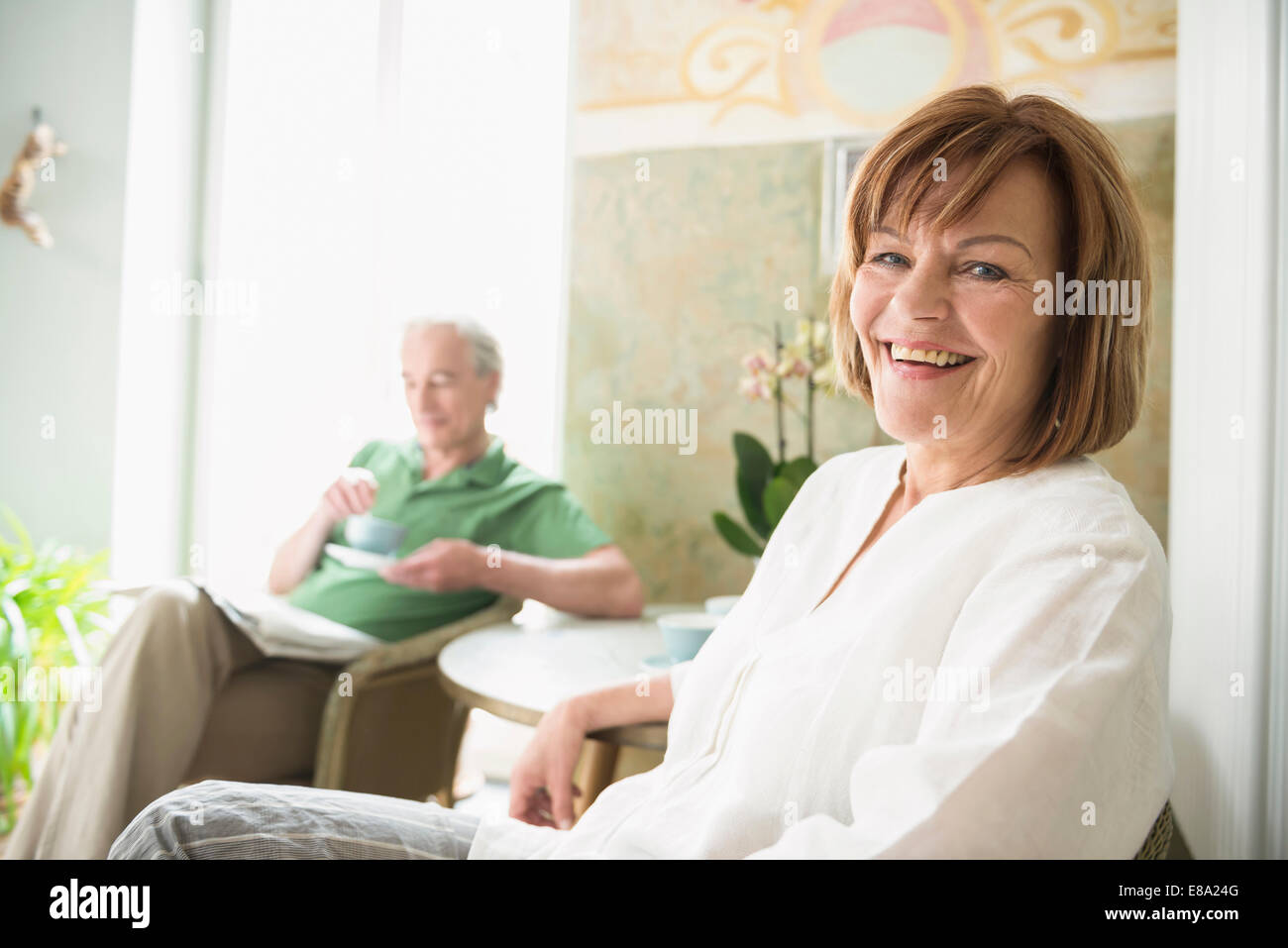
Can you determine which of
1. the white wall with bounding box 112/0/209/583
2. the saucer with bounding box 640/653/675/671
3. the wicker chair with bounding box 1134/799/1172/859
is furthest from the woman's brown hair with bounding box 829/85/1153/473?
the white wall with bounding box 112/0/209/583

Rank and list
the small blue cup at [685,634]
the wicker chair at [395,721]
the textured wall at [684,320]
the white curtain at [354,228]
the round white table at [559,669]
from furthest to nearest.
Answer: the white curtain at [354,228], the textured wall at [684,320], the wicker chair at [395,721], the small blue cup at [685,634], the round white table at [559,669]

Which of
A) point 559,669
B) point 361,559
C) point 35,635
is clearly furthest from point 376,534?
point 35,635

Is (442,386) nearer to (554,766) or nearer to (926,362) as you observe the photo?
(554,766)

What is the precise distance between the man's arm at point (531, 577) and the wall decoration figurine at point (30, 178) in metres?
1.63

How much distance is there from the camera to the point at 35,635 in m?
2.17

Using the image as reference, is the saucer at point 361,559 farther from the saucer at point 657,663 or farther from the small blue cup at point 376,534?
the saucer at point 657,663

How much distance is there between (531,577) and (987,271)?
122cm

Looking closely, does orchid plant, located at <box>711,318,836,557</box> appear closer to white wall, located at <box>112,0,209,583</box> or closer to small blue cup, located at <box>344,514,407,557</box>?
small blue cup, located at <box>344,514,407,557</box>

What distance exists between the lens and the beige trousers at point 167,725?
1.43 m

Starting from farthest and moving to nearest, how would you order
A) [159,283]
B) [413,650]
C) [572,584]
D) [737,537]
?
1. [159,283]
2. [737,537]
3. [572,584]
4. [413,650]

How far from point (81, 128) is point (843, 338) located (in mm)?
2484

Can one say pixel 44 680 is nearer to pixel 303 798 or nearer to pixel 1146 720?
pixel 303 798

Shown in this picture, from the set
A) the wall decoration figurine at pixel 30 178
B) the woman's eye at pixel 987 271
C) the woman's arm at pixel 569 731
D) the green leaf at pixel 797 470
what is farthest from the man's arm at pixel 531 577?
the wall decoration figurine at pixel 30 178

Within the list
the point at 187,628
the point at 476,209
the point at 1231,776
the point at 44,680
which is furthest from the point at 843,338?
the point at 44,680
